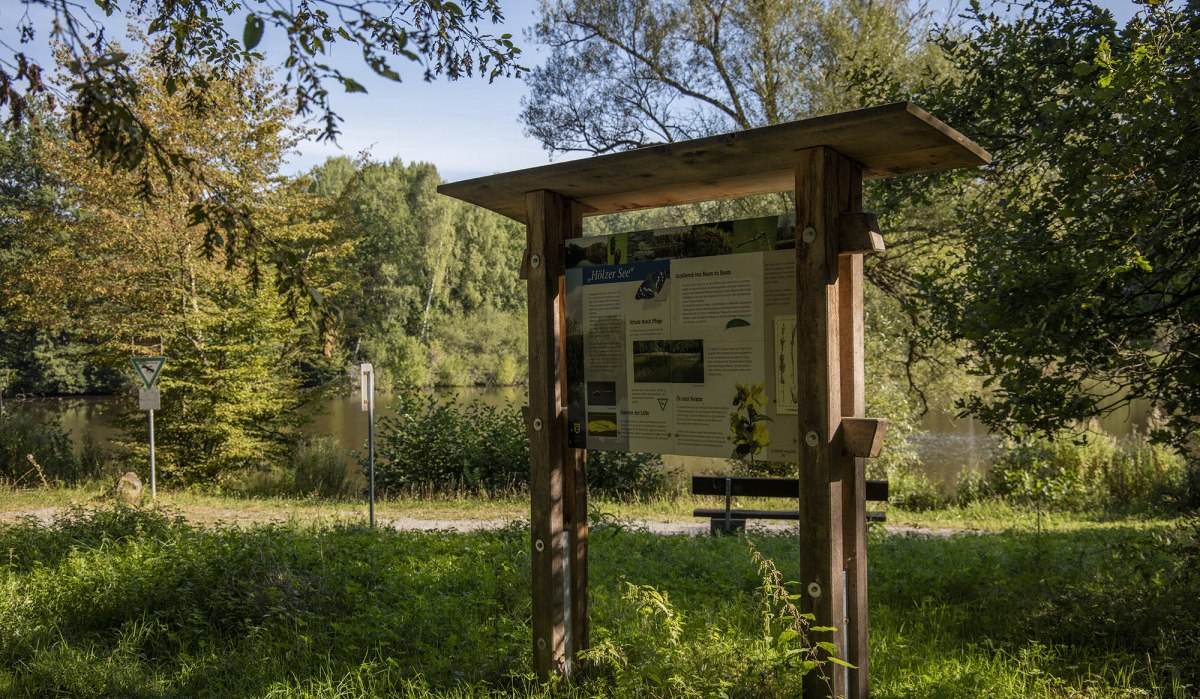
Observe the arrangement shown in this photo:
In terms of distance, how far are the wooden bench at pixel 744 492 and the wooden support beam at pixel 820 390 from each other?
5.26 metres

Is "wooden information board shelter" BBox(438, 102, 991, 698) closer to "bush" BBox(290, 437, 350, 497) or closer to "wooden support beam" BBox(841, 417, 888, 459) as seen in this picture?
"wooden support beam" BBox(841, 417, 888, 459)

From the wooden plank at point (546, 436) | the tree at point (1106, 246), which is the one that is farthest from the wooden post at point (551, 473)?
the tree at point (1106, 246)

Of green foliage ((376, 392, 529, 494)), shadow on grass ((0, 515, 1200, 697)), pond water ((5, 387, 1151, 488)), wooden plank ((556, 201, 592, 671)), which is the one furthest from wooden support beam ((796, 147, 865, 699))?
green foliage ((376, 392, 529, 494))

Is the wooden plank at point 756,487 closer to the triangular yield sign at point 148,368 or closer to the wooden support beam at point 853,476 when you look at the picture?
the wooden support beam at point 853,476

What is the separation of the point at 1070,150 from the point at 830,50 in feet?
37.1

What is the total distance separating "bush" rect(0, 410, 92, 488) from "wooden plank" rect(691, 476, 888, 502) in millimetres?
12740

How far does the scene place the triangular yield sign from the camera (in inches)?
503

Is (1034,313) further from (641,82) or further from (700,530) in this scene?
(641,82)

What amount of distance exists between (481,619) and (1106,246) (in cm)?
397

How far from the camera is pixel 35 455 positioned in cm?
1714

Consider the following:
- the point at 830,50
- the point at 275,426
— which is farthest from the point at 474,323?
the point at 830,50

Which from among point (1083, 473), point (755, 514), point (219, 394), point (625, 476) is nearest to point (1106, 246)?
point (755, 514)

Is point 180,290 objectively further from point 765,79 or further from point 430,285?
point 430,285

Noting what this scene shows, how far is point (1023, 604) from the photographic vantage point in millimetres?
5336
